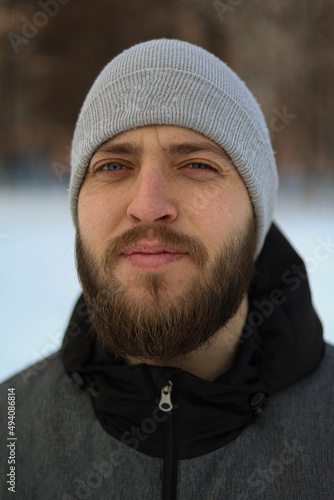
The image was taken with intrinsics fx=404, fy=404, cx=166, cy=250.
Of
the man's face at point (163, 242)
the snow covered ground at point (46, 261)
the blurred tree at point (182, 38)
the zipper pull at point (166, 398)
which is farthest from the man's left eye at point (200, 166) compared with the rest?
the snow covered ground at point (46, 261)

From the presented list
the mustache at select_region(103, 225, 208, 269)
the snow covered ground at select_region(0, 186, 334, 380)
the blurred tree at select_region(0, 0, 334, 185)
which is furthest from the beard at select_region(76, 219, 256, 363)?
the blurred tree at select_region(0, 0, 334, 185)

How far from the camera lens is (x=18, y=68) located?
6.87ft

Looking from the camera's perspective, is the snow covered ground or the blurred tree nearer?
the blurred tree

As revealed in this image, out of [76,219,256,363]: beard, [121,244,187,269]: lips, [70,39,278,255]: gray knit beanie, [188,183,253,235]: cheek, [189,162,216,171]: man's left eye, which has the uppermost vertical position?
[70,39,278,255]: gray knit beanie

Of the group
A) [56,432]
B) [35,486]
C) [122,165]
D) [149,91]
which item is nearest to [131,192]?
[122,165]

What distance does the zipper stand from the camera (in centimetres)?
91

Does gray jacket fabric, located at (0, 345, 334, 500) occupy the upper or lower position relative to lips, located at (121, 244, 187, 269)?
lower

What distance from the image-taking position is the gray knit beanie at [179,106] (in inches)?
40.0

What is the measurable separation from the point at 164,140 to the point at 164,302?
40 centimetres

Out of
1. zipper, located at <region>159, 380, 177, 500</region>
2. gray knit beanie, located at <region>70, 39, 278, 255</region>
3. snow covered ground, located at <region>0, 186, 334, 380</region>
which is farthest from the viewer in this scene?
snow covered ground, located at <region>0, 186, 334, 380</region>

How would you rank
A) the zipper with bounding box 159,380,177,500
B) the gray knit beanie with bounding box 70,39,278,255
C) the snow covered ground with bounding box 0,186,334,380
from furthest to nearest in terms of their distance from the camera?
the snow covered ground with bounding box 0,186,334,380 < the gray knit beanie with bounding box 70,39,278,255 < the zipper with bounding box 159,380,177,500

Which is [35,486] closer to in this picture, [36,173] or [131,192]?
[131,192]

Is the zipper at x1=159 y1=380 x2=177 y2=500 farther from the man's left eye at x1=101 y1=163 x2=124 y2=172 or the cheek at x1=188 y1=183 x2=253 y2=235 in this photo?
the man's left eye at x1=101 y1=163 x2=124 y2=172

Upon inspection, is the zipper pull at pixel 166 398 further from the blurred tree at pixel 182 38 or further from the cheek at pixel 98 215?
the blurred tree at pixel 182 38
